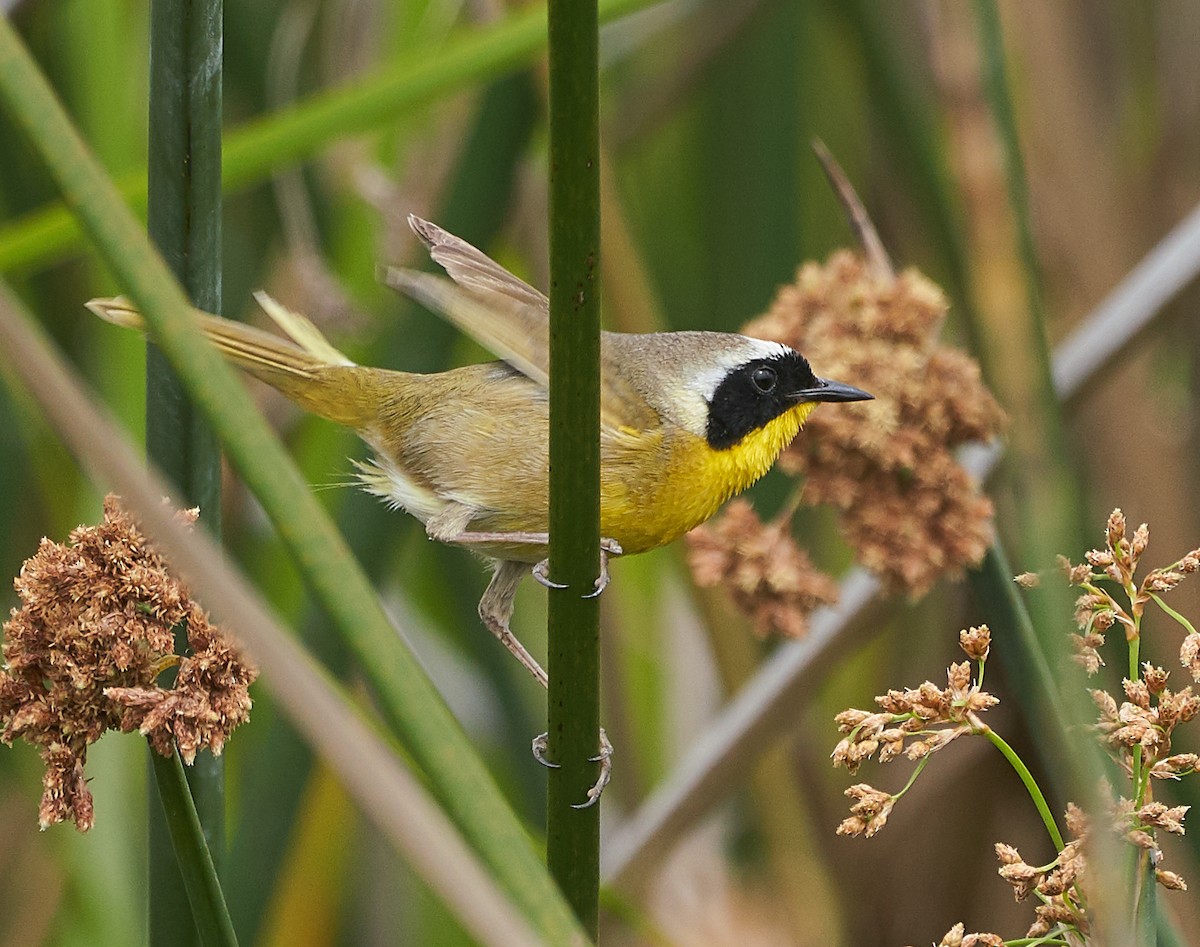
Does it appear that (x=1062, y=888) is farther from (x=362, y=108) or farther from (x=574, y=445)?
(x=362, y=108)

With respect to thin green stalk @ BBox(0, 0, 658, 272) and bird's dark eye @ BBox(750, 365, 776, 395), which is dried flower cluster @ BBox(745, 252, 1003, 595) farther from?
thin green stalk @ BBox(0, 0, 658, 272)

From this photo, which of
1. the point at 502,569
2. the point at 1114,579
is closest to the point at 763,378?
the point at 502,569

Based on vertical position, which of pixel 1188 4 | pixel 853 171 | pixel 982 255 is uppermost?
pixel 1188 4

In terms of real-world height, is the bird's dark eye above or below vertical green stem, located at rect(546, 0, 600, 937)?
above

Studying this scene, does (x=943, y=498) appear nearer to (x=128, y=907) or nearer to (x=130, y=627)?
(x=130, y=627)

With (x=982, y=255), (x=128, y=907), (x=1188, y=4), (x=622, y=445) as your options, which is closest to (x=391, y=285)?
(x=622, y=445)

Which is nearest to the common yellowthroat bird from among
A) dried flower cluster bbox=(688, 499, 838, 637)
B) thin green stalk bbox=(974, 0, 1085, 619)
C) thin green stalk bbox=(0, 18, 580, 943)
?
dried flower cluster bbox=(688, 499, 838, 637)
